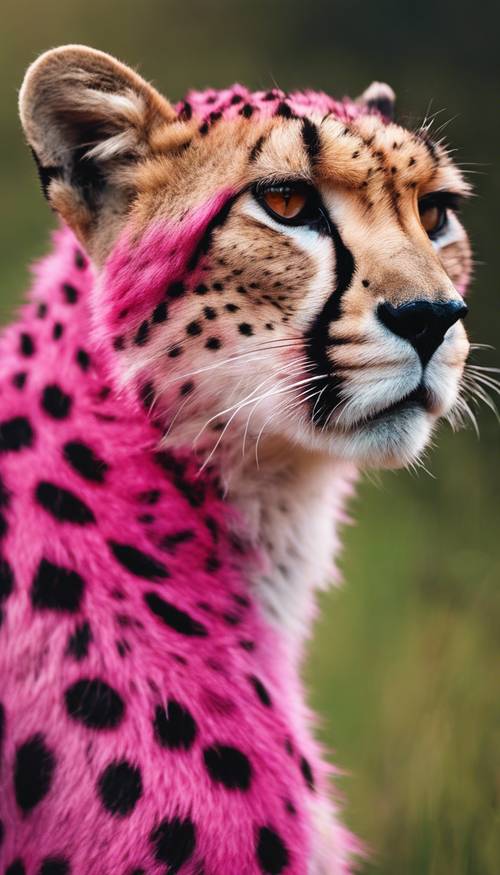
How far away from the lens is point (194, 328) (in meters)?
1.42

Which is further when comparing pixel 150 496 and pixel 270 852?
pixel 150 496

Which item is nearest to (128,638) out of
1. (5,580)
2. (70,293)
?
(5,580)


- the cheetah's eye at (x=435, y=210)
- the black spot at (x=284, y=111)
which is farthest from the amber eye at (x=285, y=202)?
the cheetah's eye at (x=435, y=210)

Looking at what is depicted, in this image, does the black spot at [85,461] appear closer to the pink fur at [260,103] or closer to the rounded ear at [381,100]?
the pink fur at [260,103]

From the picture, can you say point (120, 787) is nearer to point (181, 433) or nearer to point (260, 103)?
point (181, 433)

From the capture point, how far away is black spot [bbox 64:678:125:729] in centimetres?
129

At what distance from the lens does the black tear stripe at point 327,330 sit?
138 cm

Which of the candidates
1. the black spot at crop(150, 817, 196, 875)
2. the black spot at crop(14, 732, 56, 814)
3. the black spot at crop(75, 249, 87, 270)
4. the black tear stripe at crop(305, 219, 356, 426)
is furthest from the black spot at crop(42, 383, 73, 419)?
the black spot at crop(150, 817, 196, 875)

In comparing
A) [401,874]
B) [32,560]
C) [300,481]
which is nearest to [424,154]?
[300,481]

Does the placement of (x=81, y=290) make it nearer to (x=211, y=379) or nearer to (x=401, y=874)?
(x=211, y=379)

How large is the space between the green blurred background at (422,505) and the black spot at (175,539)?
2.11 ft

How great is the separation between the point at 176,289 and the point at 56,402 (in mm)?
229

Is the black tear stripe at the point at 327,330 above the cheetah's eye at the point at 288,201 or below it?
below

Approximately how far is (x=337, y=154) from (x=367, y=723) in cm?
144
